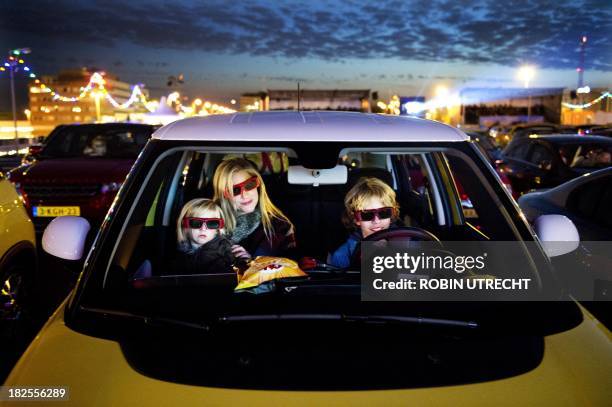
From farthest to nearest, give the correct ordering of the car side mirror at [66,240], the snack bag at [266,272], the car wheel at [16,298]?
the car wheel at [16,298] → the car side mirror at [66,240] → the snack bag at [266,272]

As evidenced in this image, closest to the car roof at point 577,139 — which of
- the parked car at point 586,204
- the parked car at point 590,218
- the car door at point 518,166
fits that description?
the car door at point 518,166

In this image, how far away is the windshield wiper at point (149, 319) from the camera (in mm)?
2006

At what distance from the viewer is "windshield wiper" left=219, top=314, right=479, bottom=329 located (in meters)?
2.03

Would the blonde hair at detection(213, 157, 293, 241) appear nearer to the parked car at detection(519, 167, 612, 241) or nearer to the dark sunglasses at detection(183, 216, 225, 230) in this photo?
the dark sunglasses at detection(183, 216, 225, 230)

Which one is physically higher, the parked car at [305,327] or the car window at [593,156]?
the parked car at [305,327]

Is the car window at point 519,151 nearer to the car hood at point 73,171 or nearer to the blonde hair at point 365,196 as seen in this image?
the car hood at point 73,171

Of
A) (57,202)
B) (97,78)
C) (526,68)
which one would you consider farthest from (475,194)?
(526,68)

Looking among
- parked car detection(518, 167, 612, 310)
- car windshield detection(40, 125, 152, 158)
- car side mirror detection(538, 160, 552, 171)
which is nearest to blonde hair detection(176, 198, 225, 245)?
parked car detection(518, 167, 612, 310)

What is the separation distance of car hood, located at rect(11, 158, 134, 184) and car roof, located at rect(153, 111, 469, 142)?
700 centimetres

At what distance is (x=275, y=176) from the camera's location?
4.14 m

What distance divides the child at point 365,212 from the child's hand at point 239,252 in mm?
426

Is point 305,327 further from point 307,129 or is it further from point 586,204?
point 586,204

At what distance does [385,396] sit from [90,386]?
2.72 ft

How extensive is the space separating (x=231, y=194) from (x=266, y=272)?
2.61ft
